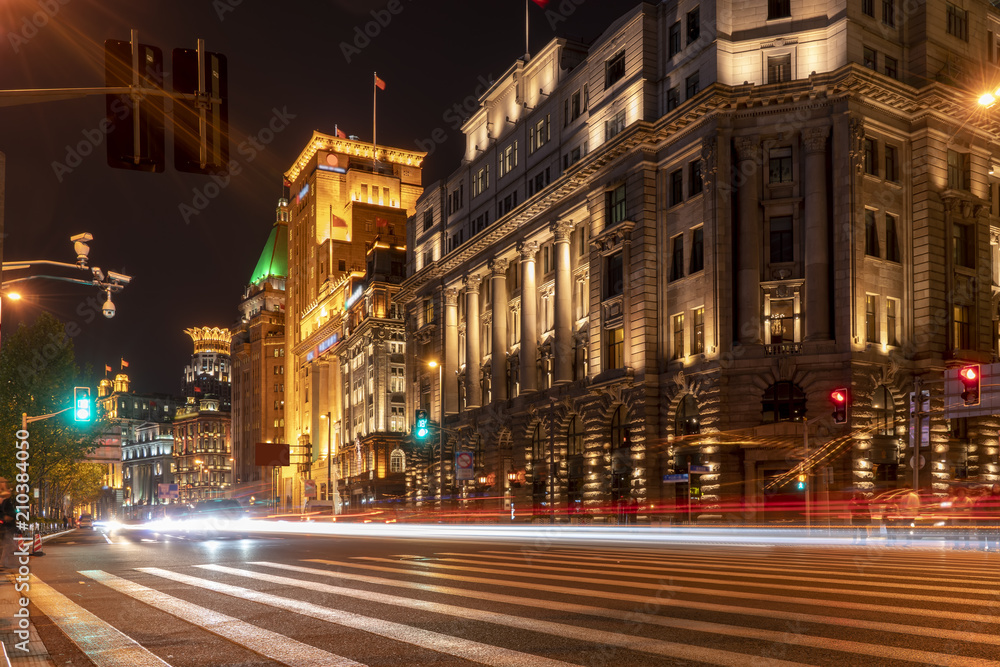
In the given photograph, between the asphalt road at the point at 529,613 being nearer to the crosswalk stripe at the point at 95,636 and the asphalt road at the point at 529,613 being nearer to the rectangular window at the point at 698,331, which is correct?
the crosswalk stripe at the point at 95,636

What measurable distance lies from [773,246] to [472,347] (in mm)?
31815

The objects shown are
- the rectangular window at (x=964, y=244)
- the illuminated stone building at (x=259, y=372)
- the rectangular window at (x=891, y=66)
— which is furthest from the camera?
the illuminated stone building at (x=259, y=372)

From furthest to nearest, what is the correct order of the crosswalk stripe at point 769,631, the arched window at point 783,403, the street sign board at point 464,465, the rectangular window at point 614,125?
the rectangular window at point 614,125, the street sign board at point 464,465, the arched window at point 783,403, the crosswalk stripe at point 769,631

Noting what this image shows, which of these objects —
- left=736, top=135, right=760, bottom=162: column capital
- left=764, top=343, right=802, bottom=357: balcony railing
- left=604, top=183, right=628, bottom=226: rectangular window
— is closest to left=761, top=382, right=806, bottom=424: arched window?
left=764, top=343, right=802, bottom=357: balcony railing

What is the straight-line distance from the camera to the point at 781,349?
150 feet

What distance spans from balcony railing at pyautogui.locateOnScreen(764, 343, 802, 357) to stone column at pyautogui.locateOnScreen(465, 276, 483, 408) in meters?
31.3

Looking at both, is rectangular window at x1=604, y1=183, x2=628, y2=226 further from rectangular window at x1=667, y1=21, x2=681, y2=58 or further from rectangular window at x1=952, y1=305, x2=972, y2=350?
rectangular window at x1=952, y1=305, x2=972, y2=350

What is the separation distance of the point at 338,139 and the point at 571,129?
7684 centimetres

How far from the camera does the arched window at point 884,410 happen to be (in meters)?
45.2

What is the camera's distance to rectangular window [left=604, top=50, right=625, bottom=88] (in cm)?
5635

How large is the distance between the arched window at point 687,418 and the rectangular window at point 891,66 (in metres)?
20.1

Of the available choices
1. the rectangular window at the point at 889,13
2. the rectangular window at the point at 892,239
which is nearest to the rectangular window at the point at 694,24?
the rectangular window at the point at 889,13

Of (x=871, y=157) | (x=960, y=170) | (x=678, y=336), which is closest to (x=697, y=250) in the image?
(x=678, y=336)

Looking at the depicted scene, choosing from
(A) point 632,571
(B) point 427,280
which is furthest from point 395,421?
(A) point 632,571
